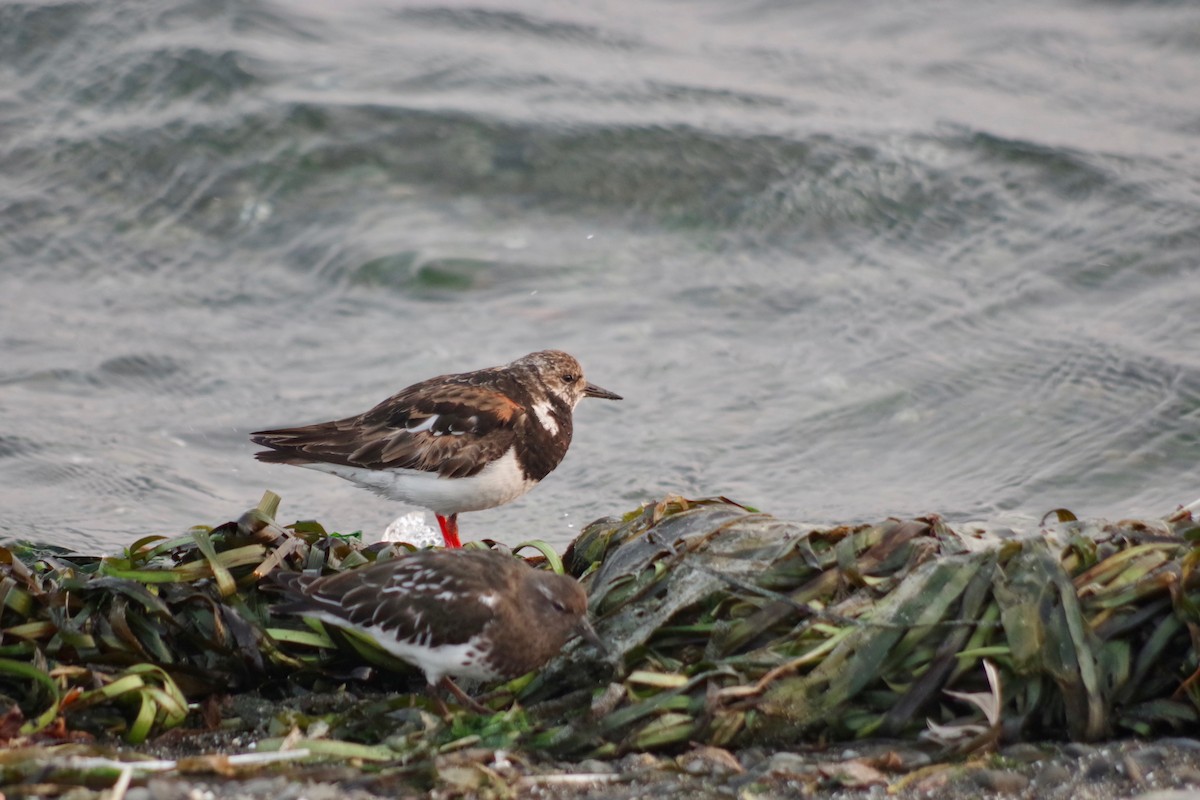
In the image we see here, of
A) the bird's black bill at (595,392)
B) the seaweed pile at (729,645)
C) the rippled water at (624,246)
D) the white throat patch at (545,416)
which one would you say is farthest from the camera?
the rippled water at (624,246)

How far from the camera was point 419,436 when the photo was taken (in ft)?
13.0

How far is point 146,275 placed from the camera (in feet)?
23.1

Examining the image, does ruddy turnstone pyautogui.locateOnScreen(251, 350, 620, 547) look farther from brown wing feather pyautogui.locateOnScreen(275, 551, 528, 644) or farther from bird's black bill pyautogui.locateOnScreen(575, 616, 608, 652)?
bird's black bill pyautogui.locateOnScreen(575, 616, 608, 652)

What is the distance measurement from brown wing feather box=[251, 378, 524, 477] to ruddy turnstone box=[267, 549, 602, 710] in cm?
105

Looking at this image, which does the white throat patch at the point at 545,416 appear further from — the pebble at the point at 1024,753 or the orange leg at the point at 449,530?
the pebble at the point at 1024,753

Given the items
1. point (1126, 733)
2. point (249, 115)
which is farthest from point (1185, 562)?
point (249, 115)

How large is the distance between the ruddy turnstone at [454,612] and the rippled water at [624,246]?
186cm

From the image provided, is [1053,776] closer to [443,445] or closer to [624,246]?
[443,445]

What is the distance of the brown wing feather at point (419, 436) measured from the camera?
3941mm

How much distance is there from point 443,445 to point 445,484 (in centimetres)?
12

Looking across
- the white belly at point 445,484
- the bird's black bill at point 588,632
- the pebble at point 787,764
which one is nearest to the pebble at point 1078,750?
the pebble at point 787,764

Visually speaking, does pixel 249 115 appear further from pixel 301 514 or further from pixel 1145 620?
pixel 1145 620

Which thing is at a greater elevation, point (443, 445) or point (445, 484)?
point (443, 445)

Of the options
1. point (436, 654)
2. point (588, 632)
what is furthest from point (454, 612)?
point (588, 632)
